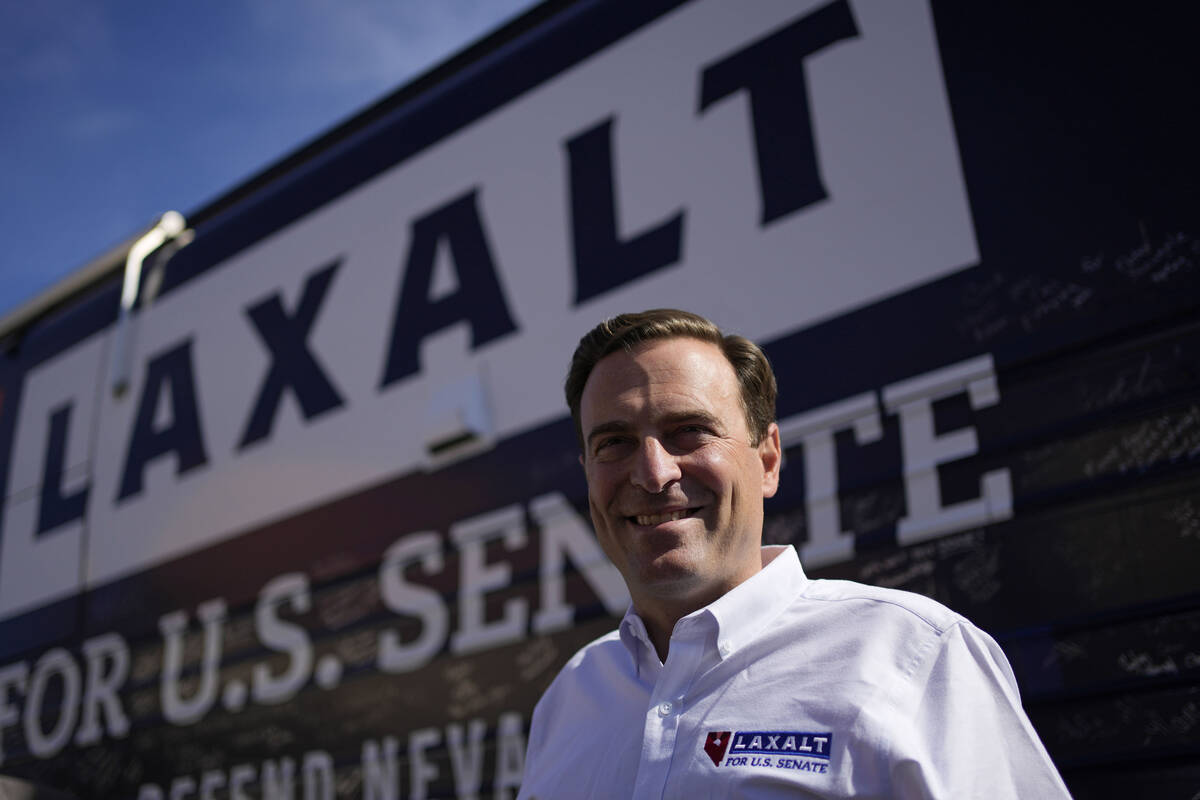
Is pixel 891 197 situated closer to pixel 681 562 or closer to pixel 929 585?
pixel 929 585

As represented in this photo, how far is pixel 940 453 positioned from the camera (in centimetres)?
180

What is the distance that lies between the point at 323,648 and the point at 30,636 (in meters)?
1.48

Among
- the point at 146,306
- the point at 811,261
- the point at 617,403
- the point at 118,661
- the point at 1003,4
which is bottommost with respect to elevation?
the point at 617,403

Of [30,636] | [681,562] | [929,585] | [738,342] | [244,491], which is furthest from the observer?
[30,636]

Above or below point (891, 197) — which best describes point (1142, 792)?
below

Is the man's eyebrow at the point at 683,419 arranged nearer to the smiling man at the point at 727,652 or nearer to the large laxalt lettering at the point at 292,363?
the smiling man at the point at 727,652

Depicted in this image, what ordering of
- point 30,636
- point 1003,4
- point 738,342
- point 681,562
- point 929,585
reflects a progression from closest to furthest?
point 681,562, point 738,342, point 929,585, point 1003,4, point 30,636

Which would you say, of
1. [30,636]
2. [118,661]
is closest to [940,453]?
[118,661]

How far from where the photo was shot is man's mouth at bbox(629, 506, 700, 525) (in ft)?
4.16

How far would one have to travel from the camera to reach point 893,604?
44.3 inches

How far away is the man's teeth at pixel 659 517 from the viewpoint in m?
1.27

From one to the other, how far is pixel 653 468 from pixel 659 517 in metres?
0.06

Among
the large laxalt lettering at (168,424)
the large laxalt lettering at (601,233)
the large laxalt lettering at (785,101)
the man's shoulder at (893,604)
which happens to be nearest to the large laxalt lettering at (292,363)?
the large laxalt lettering at (168,424)

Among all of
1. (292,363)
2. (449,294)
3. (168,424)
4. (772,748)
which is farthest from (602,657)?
(168,424)
